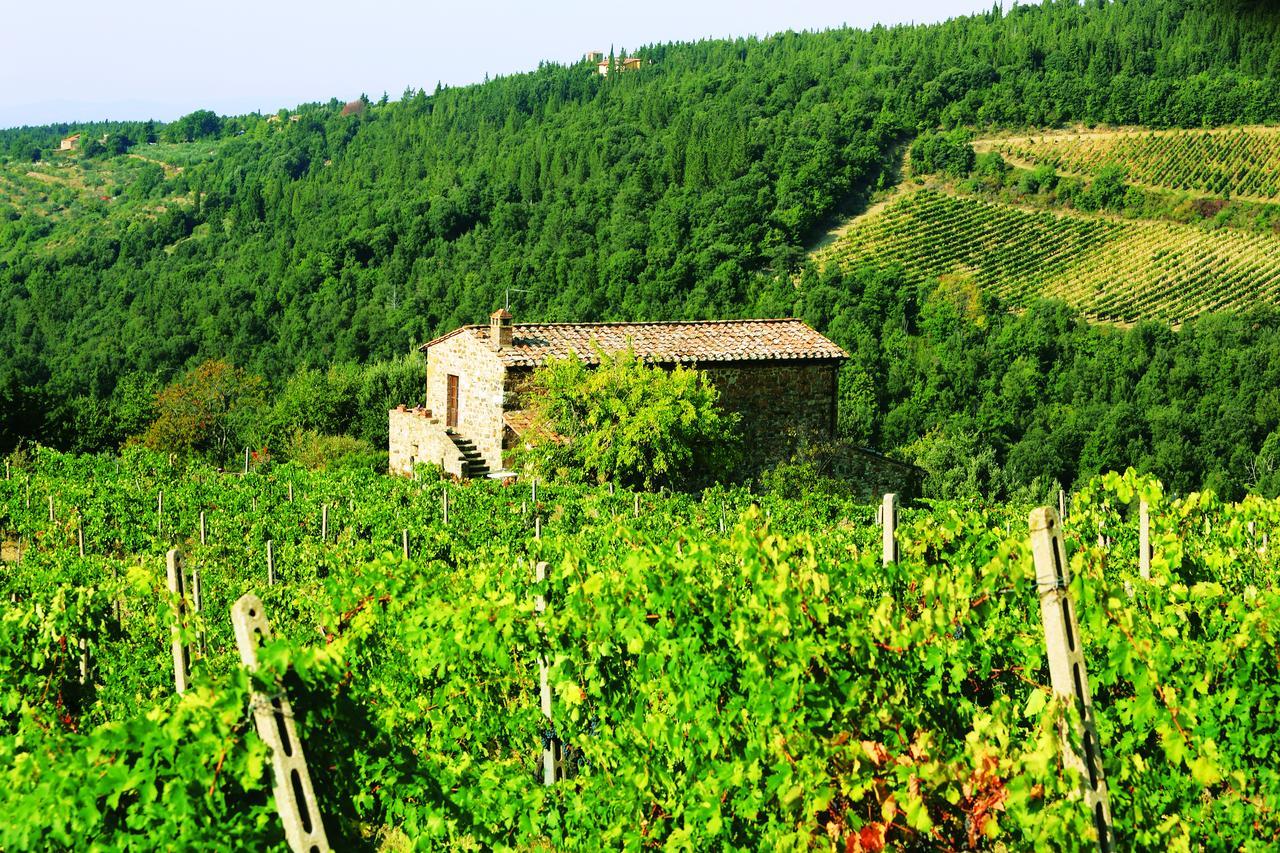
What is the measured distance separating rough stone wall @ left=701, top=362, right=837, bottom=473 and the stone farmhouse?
0.6 inches

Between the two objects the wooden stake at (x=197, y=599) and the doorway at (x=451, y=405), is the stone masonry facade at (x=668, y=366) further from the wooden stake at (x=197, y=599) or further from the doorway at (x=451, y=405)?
the wooden stake at (x=197, y=599)

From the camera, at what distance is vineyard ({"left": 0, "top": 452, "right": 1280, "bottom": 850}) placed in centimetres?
318

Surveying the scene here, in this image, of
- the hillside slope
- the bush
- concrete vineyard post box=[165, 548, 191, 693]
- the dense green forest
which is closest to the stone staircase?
the bush

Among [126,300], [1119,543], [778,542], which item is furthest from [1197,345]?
[126,300]

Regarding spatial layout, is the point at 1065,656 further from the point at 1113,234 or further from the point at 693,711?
the point at 1113,234

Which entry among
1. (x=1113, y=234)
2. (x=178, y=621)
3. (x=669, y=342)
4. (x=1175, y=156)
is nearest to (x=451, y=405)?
(x=669, y=342)

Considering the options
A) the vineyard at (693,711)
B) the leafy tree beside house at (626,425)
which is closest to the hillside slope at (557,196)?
the leafy tree beside house at (626,425)

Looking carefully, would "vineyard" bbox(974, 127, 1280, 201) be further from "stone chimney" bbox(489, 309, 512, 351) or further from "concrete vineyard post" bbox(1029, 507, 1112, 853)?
"concrete vineyard post" bbox(1029, 507, 1112, 853)

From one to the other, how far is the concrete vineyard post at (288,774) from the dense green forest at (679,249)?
76.3 ft

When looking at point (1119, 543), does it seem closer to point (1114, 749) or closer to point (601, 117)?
point (1114, 749)

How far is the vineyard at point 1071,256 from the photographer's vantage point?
158 ft

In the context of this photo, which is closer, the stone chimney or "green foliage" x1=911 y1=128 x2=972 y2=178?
the stone chimney

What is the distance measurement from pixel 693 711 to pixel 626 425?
11962 mm

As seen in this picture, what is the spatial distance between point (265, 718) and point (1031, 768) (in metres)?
2.00
